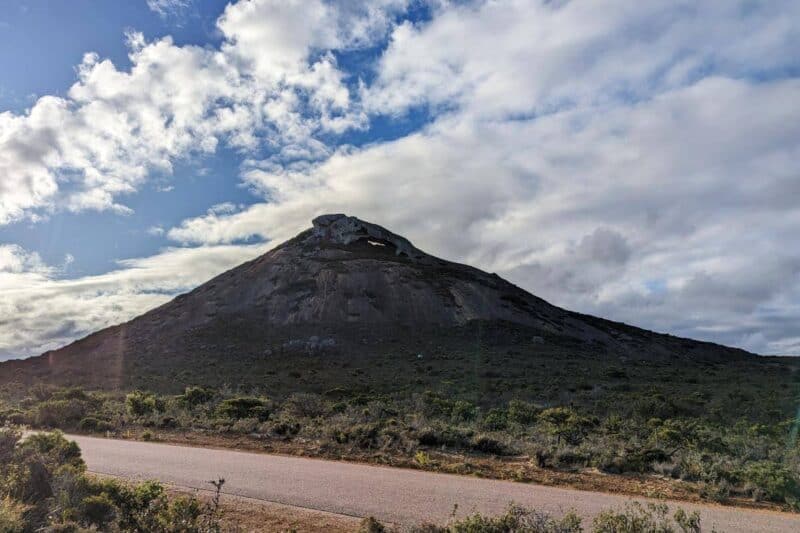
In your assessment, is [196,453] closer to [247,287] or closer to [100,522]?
[100,522]

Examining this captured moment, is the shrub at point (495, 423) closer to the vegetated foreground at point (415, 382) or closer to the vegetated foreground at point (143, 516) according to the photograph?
the vegetated foreground at point (415, 382)

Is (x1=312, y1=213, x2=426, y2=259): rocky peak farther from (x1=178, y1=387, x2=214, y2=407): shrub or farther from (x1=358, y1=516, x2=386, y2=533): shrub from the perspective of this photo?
(x1=358, y1=516, x2=386, y2=533): shrub

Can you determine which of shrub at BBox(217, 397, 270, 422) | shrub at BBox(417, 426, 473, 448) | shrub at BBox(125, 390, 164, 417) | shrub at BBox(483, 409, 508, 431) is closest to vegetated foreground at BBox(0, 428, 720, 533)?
shrub at BBox(417, 426, 473, 448)

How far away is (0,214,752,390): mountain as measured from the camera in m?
46.8

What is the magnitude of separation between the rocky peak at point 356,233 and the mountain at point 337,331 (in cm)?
51

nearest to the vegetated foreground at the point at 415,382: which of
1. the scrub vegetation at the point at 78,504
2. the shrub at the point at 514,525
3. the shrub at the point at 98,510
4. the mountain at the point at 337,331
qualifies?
the mountain at the point at 337,331

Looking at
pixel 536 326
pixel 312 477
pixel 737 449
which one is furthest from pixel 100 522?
pixel 536 326

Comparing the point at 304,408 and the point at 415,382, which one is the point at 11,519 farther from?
the point at 415,382

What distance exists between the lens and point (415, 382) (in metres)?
36.5

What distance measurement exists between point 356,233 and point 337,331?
1275 inches

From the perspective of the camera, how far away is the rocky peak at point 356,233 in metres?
89.6

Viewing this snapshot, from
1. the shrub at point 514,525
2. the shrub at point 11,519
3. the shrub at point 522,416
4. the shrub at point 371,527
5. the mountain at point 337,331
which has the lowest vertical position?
the shrub at point 371,527

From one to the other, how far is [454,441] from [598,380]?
943 inches

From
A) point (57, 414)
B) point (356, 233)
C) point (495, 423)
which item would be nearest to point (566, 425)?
point (495, 423)
